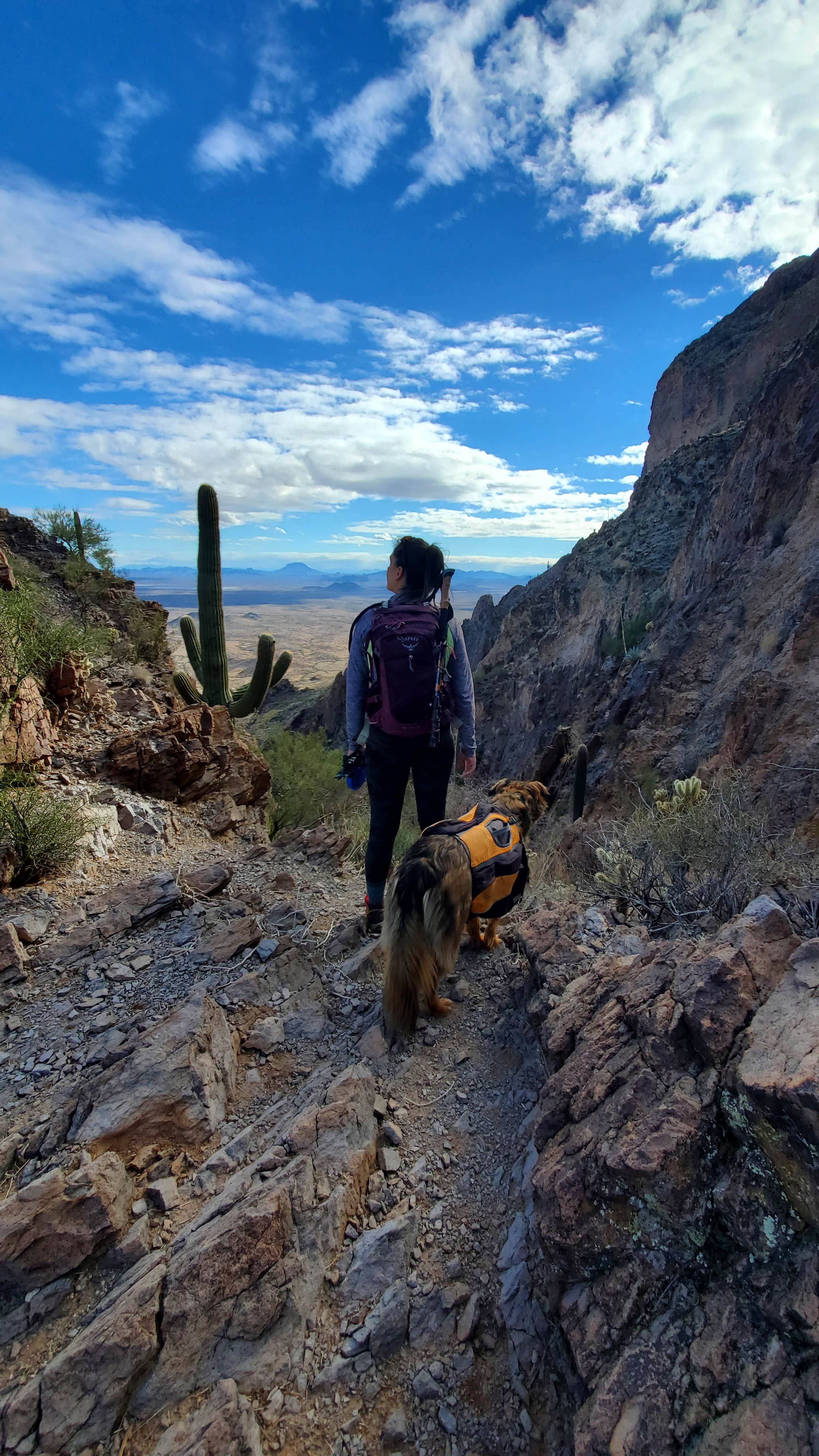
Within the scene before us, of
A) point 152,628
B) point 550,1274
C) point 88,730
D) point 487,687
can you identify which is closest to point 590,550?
point 487,687

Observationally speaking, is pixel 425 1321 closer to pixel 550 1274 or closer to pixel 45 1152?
pixel 550 1274

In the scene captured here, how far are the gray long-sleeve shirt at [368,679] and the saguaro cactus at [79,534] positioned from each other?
6852 mm

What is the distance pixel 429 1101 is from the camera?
244cm

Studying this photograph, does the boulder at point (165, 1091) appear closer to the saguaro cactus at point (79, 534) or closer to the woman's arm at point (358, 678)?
the woman's arm at point (358, 678)

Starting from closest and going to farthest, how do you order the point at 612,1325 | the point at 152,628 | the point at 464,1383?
the point at 612,1325 < the point at 464,1383 < the point at 152,628

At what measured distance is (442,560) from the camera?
10.8ft

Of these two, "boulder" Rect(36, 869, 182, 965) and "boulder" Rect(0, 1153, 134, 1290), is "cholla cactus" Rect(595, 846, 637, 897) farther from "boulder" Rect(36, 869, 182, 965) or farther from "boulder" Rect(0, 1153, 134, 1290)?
"boulder" Rect(0, 1153, 134, 1290)

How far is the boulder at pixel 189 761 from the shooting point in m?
4.82

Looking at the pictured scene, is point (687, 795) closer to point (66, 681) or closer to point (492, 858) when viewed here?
point (492, 858)

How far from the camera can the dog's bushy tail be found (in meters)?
2.71

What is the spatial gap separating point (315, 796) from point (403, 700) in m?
4.57

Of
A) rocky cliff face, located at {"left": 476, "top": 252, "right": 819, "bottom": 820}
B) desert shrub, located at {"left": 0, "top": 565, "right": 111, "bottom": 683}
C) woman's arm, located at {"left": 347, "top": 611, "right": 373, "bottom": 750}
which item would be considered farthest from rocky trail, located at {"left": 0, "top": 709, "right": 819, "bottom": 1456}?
rocky cliff face, located at {"left": 476, "top": 252, "right": 819, "bottom": 820}

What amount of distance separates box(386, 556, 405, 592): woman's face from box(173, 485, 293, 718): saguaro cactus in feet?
18.1

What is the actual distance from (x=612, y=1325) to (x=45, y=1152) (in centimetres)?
191
